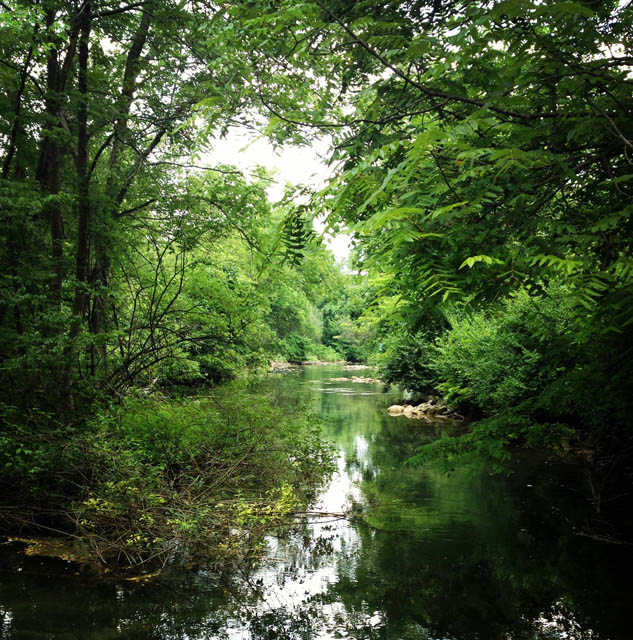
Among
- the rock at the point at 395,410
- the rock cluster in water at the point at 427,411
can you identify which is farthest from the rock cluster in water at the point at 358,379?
the rock cluster in water at the point at 427,411

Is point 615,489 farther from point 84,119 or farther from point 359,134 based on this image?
point 84,119

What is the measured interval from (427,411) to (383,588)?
1443 cm

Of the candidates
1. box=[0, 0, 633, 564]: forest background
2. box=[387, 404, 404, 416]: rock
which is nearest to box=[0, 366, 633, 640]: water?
box=[0, 0, 633, 564]: forest background

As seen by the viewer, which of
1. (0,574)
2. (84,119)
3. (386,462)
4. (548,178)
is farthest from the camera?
(386,462)

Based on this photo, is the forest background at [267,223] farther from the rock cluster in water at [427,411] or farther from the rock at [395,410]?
the rock at [395,410]

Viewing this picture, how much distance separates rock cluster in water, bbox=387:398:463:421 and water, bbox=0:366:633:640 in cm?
994

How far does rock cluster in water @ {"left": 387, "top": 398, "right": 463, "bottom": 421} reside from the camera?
19.0 metres

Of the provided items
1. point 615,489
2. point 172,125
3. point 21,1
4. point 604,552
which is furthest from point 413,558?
point 21,1

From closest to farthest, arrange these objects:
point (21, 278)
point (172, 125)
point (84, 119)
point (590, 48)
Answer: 1. point (590, 48)
2. point (21, 278)
3. point (84, 119)
4. point (172, 125)

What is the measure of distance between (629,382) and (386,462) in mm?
7927

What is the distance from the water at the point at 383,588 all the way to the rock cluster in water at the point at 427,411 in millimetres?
9936

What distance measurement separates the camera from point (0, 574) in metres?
5.66

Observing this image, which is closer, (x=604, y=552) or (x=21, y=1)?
(x=21, y=1)

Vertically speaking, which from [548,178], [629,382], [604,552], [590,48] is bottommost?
[604,552]
